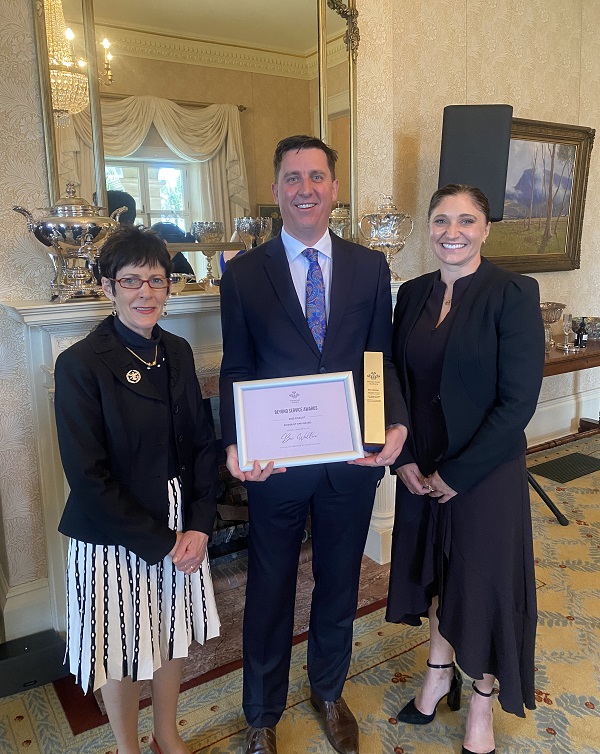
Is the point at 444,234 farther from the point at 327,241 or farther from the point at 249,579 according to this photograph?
the point at 249,579

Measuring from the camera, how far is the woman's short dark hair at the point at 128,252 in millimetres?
1368

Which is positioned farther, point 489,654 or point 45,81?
point 45,81

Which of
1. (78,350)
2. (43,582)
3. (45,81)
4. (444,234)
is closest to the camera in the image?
(78,350)

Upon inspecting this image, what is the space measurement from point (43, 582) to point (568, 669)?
75.0 inches

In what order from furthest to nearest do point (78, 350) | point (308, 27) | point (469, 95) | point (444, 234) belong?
1. point (469, 95)
2. point (308, 27)
3. point (444, 234)
4. point (78, 350)

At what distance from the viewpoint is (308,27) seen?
2578 millimetres

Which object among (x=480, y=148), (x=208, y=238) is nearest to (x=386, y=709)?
(x=208, y=238)

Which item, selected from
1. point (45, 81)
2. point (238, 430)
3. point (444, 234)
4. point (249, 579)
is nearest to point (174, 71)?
point (45, 81)

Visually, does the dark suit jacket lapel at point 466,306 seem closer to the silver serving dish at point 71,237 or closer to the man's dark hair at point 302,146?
the man's dark hair at point 302,146

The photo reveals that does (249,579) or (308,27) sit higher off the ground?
(308,27)

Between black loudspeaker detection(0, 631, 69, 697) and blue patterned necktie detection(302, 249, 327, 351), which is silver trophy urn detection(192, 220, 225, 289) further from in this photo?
black loudspeaker detection(0, 631, 69, 697)

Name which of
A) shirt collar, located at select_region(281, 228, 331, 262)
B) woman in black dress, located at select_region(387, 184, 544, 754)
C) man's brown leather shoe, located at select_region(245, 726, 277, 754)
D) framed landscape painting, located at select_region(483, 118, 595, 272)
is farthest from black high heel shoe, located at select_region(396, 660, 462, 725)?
framed landscape painting, located at select_region(483, 118, 595, 272)

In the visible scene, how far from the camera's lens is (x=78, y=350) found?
1350mm

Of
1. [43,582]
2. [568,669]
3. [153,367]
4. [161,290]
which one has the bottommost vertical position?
[568,669]
